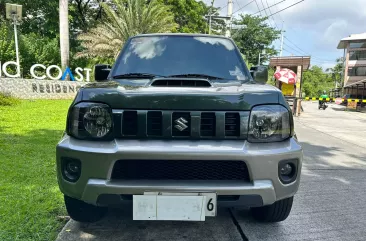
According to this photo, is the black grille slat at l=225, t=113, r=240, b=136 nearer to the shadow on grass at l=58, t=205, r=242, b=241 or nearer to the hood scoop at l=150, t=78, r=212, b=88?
the hood scoop at l=150, t=78, r=212, b=88

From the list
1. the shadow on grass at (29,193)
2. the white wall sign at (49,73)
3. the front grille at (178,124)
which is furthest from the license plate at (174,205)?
the white wall sign at (49,73)

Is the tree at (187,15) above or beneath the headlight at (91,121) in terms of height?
above

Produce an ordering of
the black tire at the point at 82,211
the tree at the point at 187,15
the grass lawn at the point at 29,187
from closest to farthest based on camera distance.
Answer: the black tire at the point at 82,211, the grass lawn at the point at 29,187, the tree at the point at 187,15

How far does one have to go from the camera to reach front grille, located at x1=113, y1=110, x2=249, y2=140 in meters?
1.96

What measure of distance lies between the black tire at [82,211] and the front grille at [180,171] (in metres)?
0.66

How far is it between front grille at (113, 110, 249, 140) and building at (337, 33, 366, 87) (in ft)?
156

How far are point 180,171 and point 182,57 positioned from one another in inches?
64.1

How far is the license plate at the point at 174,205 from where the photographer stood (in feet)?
6.21

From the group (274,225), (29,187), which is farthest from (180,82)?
(29,187)

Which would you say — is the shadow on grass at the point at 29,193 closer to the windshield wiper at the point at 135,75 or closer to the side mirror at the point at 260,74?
the windshield wiper at the point at 135,75

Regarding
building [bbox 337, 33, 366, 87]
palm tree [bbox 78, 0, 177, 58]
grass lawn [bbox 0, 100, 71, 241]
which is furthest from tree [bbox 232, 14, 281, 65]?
grass lawn [bbox 0, 100, 71, 241]

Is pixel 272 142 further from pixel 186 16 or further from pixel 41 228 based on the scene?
pixel 186 16

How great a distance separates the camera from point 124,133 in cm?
198

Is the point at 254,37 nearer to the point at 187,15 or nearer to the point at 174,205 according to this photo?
the point at 187,15
